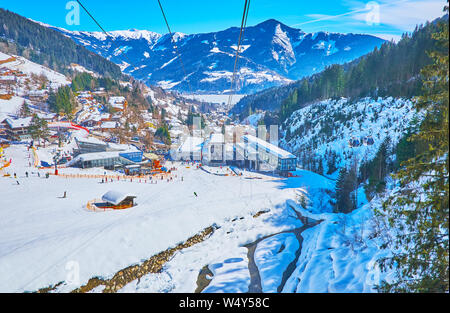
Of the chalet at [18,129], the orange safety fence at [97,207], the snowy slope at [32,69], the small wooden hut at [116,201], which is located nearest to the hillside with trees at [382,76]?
the small wooden hut at [116,201]

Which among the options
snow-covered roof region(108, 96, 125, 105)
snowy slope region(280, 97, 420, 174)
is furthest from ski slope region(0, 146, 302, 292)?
snow-covered roof region(108, 96, 125, 105)

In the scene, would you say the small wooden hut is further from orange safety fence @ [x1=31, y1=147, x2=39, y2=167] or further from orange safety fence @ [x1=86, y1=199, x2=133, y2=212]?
orange safety fence @ [x1=31, y1=147, x2=39, y2=167]

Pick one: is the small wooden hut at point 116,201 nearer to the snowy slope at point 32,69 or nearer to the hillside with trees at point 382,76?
the hillside with trees at point 382,76

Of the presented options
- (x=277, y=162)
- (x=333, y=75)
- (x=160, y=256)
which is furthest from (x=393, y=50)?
(x=160, y=256)

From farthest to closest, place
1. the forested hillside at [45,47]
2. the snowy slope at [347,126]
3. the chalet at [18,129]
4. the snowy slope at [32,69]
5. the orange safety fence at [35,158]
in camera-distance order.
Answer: the forested hillside at [45,47] < the snowy slope at [32,69] < the chalet at [18,129] < the snowy slope at [347,126] < the orange safety fence at [35,158]

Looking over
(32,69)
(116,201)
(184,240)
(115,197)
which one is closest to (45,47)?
(32,69)

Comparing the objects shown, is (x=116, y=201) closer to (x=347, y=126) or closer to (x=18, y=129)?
(x=18, y=129)
